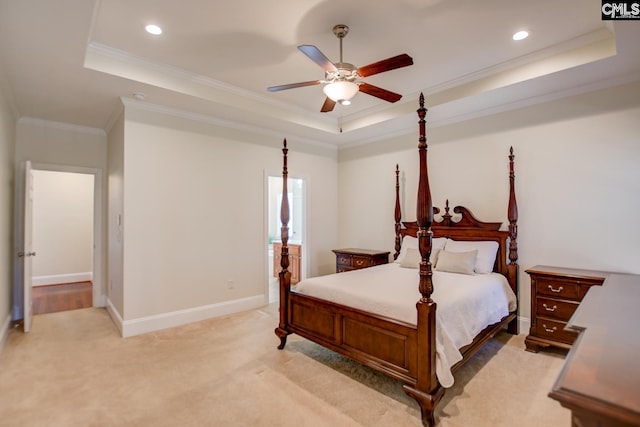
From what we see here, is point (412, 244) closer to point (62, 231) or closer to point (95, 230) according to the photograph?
point (95, 230)

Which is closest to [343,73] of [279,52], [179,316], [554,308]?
[279,52]

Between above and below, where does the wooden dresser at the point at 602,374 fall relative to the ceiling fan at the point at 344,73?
below

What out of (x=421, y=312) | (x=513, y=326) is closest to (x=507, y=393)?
(x=421, y=312)

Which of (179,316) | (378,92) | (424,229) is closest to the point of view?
(424,229)

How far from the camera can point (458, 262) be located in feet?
12.3

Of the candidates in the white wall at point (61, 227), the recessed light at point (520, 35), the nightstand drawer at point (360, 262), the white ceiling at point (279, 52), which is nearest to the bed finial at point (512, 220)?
the white ceiling at point (279, 52)

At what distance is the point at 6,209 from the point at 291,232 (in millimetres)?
4817

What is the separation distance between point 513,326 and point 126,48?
5066 millimetres

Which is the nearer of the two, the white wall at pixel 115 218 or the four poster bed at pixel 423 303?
the four poster bed at pixel 423 303

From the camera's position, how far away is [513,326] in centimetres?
375

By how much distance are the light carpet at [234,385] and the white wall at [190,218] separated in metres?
0.59

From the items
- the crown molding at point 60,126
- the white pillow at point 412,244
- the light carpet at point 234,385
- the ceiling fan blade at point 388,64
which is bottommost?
the light carpet at point 234,385

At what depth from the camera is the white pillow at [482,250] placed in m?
3.77

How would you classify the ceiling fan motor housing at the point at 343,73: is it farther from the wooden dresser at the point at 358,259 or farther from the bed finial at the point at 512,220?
the wooden dresser at the point at 358,259
